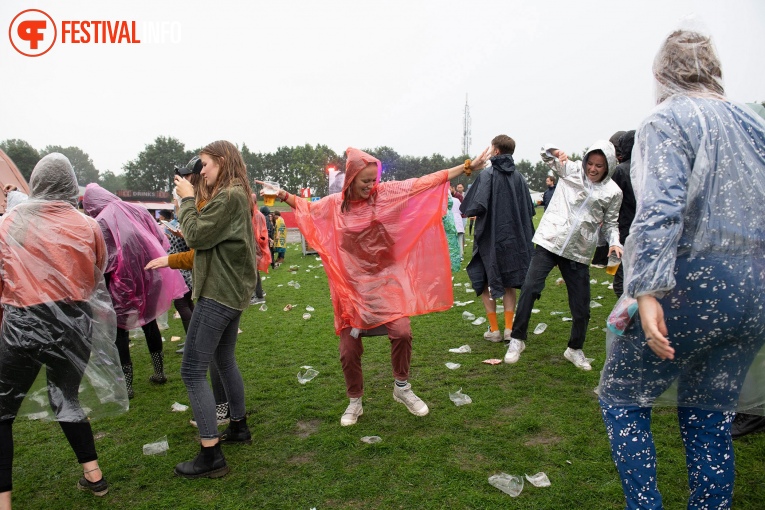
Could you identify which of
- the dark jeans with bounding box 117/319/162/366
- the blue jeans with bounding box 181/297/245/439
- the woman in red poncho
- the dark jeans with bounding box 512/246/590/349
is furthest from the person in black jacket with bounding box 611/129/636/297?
the dark jeans with bounding box 117/319/162/366

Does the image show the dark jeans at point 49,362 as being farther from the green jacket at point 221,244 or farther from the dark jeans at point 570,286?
the dark jeans at point 570,286

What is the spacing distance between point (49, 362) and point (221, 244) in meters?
1.15

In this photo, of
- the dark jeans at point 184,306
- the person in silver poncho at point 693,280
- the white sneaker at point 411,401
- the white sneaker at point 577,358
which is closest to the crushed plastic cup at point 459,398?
the white sneaker at point 411,401

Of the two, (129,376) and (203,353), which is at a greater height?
(203,353)

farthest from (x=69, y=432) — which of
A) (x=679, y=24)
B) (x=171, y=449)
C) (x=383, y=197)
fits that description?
(x=679, y=24)

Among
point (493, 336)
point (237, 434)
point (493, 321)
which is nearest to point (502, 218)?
point (493, 321)

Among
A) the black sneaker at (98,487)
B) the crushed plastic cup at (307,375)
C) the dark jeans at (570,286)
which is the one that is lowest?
the crushed plastic cup at (307,375)

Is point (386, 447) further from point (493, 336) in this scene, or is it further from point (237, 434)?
point (493, 336)

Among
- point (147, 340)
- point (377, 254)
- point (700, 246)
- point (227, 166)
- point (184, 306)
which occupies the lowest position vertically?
point (147, 340)

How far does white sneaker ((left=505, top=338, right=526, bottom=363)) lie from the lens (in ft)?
15.6

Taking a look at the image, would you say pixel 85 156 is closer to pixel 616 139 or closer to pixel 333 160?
pixel 333 160

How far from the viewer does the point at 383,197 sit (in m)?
3.69

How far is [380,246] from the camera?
3.68 m

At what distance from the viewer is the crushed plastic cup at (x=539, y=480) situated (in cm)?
276
